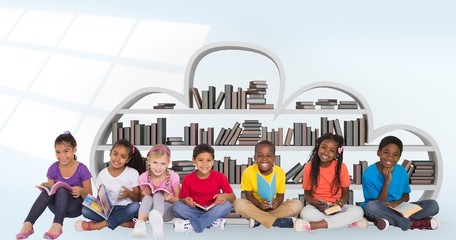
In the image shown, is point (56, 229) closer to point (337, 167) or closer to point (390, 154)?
point (337, 167)

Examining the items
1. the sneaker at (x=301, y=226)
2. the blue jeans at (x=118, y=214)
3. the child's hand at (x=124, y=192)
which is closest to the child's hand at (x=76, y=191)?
the blue jeans at (x=118, y=214)

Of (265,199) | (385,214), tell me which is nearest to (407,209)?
(385,214)

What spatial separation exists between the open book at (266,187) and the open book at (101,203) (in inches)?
57.0

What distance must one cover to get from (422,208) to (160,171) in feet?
8.63

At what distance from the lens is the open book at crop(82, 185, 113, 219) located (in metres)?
6.74

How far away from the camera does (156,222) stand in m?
6.61

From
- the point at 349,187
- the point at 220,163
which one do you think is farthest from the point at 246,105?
the point at 349,187

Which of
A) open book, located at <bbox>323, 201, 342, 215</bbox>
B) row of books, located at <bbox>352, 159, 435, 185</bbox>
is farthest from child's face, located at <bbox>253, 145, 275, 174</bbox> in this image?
row of books, located at <bbox>352, 159, 435, 185</bbox>

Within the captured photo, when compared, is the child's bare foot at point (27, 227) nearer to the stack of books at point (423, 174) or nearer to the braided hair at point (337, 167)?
the braided hair at point (337, 167)

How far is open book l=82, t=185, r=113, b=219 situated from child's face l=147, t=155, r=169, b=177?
498 millimetres

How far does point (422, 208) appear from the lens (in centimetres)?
720

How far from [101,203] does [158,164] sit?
0.65 m

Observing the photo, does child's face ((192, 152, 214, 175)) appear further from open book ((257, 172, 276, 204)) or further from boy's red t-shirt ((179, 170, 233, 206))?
open book ((257, 172, 276, 204))

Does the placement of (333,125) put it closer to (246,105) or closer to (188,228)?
(246,105)
